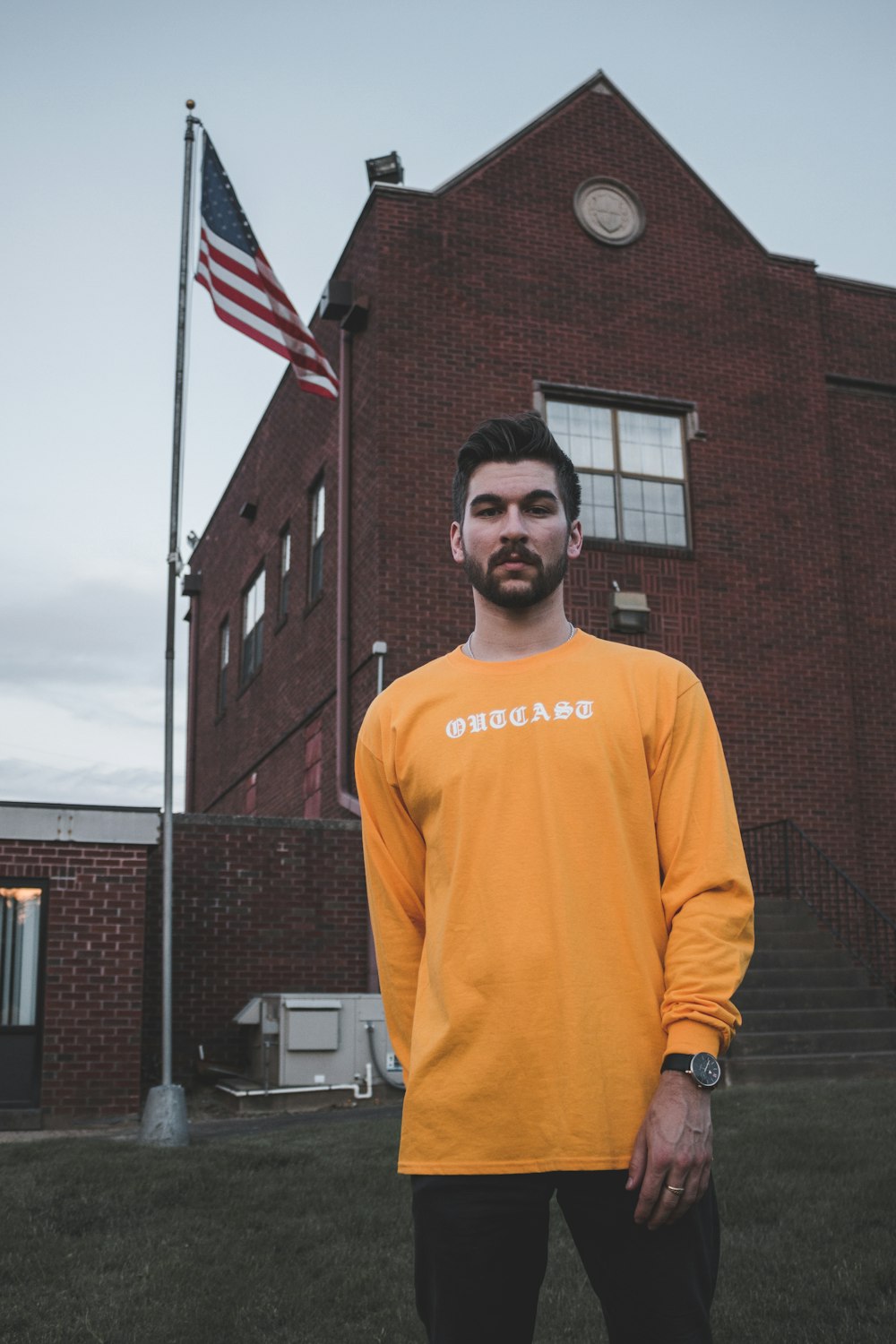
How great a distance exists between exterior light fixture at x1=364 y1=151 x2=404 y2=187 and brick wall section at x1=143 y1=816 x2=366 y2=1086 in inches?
309

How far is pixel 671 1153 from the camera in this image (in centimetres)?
196

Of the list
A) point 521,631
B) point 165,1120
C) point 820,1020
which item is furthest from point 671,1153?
point 820,1020

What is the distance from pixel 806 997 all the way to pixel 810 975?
48 cm

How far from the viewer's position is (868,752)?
1545cm

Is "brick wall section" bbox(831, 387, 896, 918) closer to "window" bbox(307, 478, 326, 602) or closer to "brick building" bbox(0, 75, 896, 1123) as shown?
"brick building" bbox(0, 75, 896, 1123)

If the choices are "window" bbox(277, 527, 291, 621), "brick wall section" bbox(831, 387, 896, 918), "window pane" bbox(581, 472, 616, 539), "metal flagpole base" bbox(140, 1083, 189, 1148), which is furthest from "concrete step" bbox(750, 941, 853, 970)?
"window" bbox(277, 527, 291, 621)

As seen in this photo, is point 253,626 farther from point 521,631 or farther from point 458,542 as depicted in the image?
point 521,631

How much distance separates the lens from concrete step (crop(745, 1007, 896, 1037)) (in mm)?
11422

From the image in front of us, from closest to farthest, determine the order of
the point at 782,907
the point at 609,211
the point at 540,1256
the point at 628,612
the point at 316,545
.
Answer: the point at 540,1256
the point at 782,907
the point at 628,612
the point at 609,211
the point at 316,545

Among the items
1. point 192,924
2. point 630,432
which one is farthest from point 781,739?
point 192,924

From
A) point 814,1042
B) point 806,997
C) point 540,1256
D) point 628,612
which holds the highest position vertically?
point 628,612

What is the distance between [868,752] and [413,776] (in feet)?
46.3

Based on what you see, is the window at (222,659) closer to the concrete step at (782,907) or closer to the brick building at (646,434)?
the brick building at (646,434)

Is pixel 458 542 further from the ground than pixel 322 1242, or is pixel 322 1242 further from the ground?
pixel 458 542
